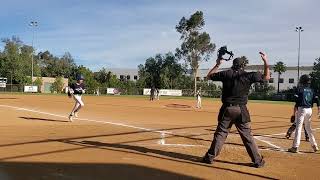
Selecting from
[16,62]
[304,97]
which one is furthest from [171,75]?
[304,97]

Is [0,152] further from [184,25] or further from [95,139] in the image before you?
[184,25]

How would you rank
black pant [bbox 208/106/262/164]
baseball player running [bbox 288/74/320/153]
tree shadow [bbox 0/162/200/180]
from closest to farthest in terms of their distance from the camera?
tree shadow [bbox 0/162/200/180] → black pant [bbox 208/106/262/164] → baseball player running [bbox 288/74/320/153]

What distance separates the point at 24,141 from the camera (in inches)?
458

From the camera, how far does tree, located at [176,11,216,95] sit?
303ft

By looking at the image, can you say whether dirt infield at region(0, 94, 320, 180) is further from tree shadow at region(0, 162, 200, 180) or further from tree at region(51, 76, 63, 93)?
tree at region(51, 76, 63, 93)

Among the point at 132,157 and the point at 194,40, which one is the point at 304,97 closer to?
the point at 132,157

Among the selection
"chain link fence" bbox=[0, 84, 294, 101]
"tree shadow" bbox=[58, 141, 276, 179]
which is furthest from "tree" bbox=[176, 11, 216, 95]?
"tree shadow" bbox=[58, 141, 276, 179]

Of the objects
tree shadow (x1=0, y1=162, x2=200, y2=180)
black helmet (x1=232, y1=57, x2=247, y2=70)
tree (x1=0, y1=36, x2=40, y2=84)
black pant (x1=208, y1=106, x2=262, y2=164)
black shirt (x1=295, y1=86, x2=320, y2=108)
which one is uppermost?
tree (x1=0, y1=36, x2=40, y2=84)

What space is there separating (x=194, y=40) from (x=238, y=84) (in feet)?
274

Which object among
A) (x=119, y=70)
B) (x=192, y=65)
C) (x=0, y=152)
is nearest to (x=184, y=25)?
(x=192, y=65)

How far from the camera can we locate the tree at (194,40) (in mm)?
92375

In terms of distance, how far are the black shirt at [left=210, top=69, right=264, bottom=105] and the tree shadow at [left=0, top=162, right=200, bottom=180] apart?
194 cm

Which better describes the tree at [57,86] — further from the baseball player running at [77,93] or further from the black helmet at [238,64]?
the black helmet at [238,64]

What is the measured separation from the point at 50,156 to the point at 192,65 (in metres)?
86.0
